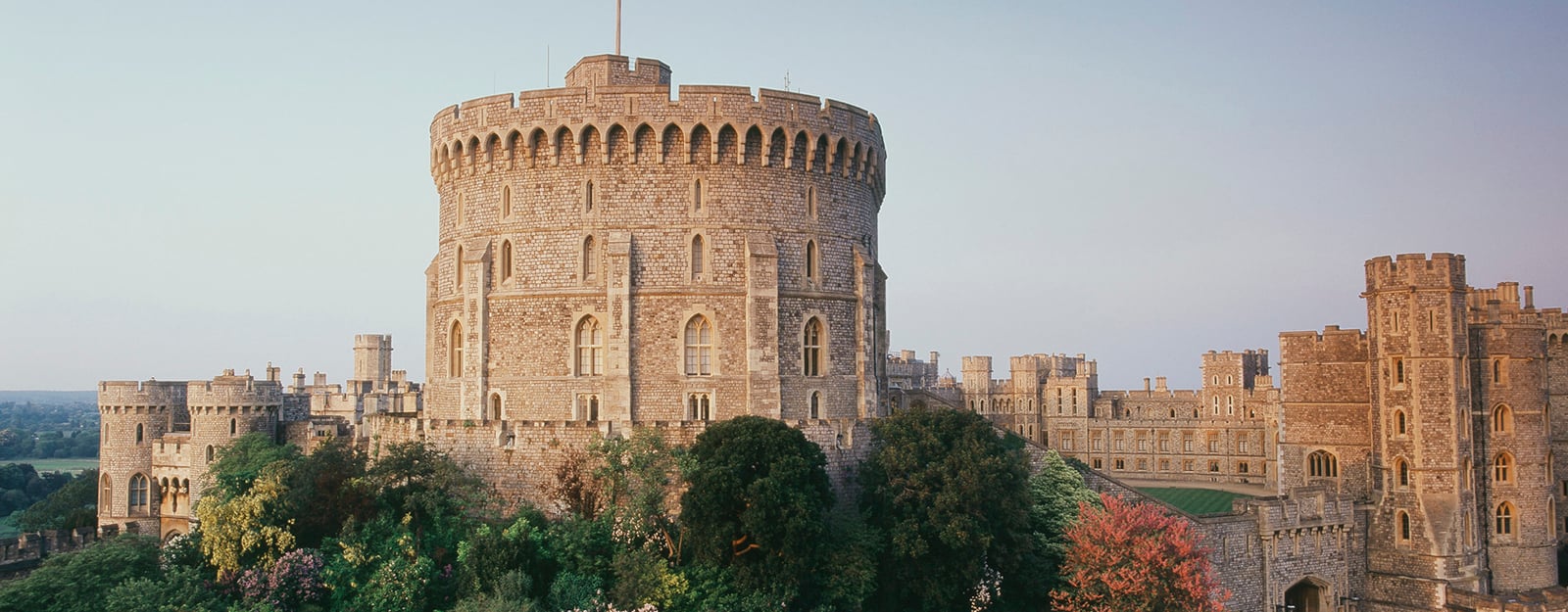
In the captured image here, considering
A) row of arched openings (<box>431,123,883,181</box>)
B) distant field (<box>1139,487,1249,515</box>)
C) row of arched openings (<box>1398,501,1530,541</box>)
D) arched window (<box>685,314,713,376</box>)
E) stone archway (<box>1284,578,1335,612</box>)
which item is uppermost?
row of arched openings (<box>431,123,883,181</box>)

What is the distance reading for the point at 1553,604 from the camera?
4194 cm

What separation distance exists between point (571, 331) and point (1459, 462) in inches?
1290

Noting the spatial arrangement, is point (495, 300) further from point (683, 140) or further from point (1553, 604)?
point (1553, 604)

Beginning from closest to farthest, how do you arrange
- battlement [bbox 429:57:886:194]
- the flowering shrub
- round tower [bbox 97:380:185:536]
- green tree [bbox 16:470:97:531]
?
the flowering shrub → battlement [bbox 429:57:886:194] → round tower [bbox 97:380:185:536] → green tree [bbox 16:470:97:531]

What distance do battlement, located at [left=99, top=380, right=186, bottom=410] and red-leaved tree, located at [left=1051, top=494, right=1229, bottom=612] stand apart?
43.9 metres

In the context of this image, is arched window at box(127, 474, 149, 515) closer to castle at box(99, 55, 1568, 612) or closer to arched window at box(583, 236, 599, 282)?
castle at box(99, 55, 1568, 612)

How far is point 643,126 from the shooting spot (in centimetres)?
3694

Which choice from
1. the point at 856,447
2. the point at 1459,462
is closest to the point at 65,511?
the point at 856,447

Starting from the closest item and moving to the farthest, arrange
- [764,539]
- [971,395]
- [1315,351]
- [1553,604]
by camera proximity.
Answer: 1. [764,539]
2. [1553,604]
3. [1315,351]
4. [971,395]

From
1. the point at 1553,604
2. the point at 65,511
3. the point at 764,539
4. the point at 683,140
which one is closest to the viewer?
the point at 764,539

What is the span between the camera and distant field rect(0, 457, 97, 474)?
437 feet

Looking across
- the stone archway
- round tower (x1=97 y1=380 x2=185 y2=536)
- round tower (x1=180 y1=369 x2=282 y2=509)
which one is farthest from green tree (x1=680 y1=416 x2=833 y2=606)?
round tower (x1=97 y1=380 x2=185 y2=536)

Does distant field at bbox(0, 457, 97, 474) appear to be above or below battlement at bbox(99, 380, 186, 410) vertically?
below

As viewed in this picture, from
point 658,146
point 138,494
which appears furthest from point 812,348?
point 138,494
